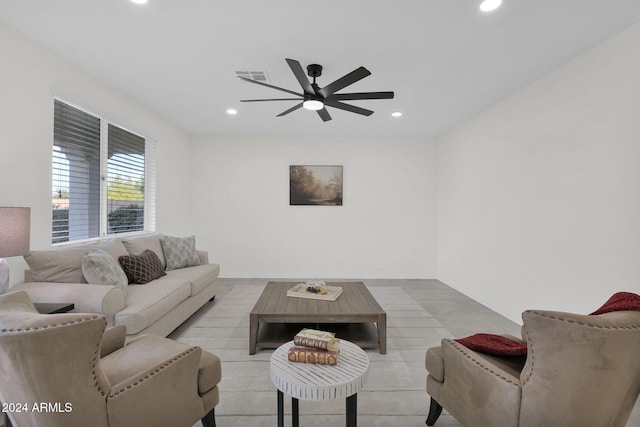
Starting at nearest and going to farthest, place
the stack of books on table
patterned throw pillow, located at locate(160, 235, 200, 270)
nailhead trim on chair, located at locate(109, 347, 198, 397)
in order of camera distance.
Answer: nailhead trim on chair, located at locate(109, 347, 198, 397), the stack of books on table, patterned throw pillow, located at locate(160, 235, 200, 270)

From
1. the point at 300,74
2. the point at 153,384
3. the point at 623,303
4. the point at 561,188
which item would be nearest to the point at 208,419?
the point at 153,384

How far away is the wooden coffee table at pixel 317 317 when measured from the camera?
2617 millimetres

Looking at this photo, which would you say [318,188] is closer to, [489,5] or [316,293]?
[316,293]

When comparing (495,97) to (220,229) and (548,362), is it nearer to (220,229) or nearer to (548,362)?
(548,362)

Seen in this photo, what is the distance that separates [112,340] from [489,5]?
3.13m

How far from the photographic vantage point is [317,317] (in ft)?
8.57

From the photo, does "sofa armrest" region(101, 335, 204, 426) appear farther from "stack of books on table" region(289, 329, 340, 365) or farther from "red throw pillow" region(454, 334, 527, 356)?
"red throw pillow" region(454, 334, 527, 356)

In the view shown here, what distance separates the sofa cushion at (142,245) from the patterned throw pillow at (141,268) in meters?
0.13

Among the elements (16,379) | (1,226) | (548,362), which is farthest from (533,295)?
(1,226)

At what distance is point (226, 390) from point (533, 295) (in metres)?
3.14

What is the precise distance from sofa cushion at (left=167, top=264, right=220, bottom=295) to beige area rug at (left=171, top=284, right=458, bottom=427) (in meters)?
0.36

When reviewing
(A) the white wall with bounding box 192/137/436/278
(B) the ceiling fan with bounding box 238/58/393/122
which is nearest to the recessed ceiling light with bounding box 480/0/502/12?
(B) the ceiling fan with bounding box 238/58/393/122

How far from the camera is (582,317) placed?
1121 mm

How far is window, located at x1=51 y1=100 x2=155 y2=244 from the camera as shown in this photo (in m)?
2.91
